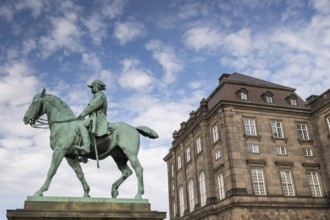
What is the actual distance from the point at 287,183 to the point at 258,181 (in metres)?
3.31

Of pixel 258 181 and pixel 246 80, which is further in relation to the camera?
pixel 246 80

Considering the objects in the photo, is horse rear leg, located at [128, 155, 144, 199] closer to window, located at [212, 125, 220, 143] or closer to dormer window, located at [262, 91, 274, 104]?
window, located at [212, 125, 220, 143]

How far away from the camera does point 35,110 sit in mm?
9797

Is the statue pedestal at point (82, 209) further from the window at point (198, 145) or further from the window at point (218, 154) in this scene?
the window at point (198, 145)

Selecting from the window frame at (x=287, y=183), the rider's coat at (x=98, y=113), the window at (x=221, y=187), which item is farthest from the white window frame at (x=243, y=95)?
the rider's coat at (x=98, y=113)

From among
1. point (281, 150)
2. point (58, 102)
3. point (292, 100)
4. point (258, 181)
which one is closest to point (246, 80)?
point (292, 100)

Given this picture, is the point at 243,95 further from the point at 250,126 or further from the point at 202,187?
the point at 202,187

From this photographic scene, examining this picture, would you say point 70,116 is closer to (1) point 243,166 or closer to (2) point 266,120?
(1) point 243,166

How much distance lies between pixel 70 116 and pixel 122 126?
145cm

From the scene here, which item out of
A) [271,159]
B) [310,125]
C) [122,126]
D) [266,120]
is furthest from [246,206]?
[122,126]

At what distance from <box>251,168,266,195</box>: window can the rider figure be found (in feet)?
90.7

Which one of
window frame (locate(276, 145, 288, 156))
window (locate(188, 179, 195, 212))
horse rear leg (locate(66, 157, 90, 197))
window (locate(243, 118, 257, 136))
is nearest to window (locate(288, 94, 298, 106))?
window frame (locate(276, 145, 288, 156))

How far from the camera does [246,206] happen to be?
109ft

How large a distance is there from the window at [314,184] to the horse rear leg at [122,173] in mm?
31646
